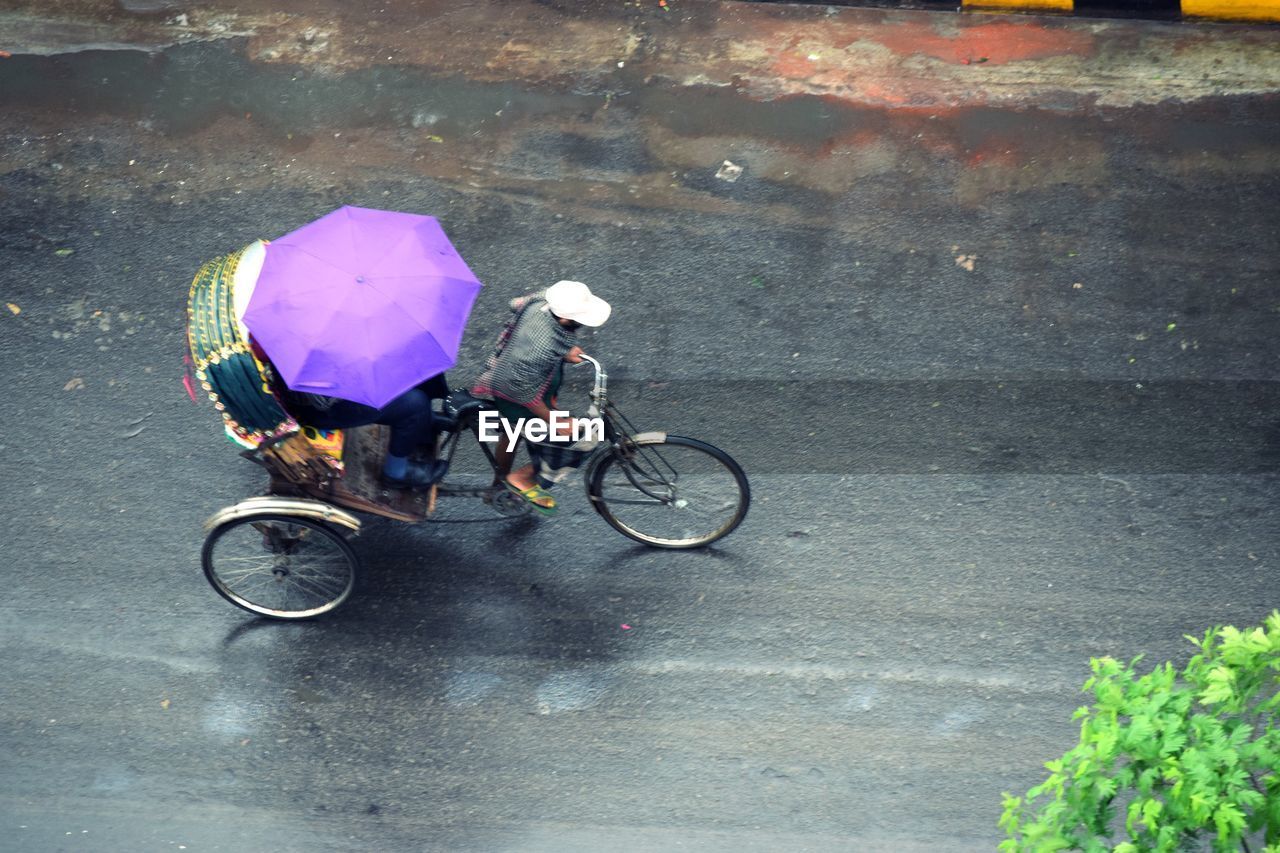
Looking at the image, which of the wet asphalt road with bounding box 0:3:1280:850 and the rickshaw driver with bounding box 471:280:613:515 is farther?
the wet asphalt road with bounding box 0:3:1280:850

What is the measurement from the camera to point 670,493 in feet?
20.1

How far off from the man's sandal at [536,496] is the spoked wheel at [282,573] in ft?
3.04

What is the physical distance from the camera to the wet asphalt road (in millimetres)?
5465

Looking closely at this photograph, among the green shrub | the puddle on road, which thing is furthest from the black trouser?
the puddle on road

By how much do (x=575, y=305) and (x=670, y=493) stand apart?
136 cm

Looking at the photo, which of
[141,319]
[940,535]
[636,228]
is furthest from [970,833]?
[141,319]

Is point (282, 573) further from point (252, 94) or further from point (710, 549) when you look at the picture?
point (252, 94)

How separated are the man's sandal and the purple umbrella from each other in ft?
3.80

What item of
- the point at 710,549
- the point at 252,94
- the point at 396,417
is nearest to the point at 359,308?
the point at 396,417

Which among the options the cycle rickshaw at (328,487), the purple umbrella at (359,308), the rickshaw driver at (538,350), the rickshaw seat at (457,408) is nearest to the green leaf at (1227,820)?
the cycle rickshaw at (328,487)

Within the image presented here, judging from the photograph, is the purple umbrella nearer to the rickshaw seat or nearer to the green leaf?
the rickshaw seat

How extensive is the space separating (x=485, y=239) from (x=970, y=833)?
4.71 meters

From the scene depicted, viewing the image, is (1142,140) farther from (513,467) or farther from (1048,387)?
(513,467)

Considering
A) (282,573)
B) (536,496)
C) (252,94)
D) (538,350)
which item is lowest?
(282,573)
